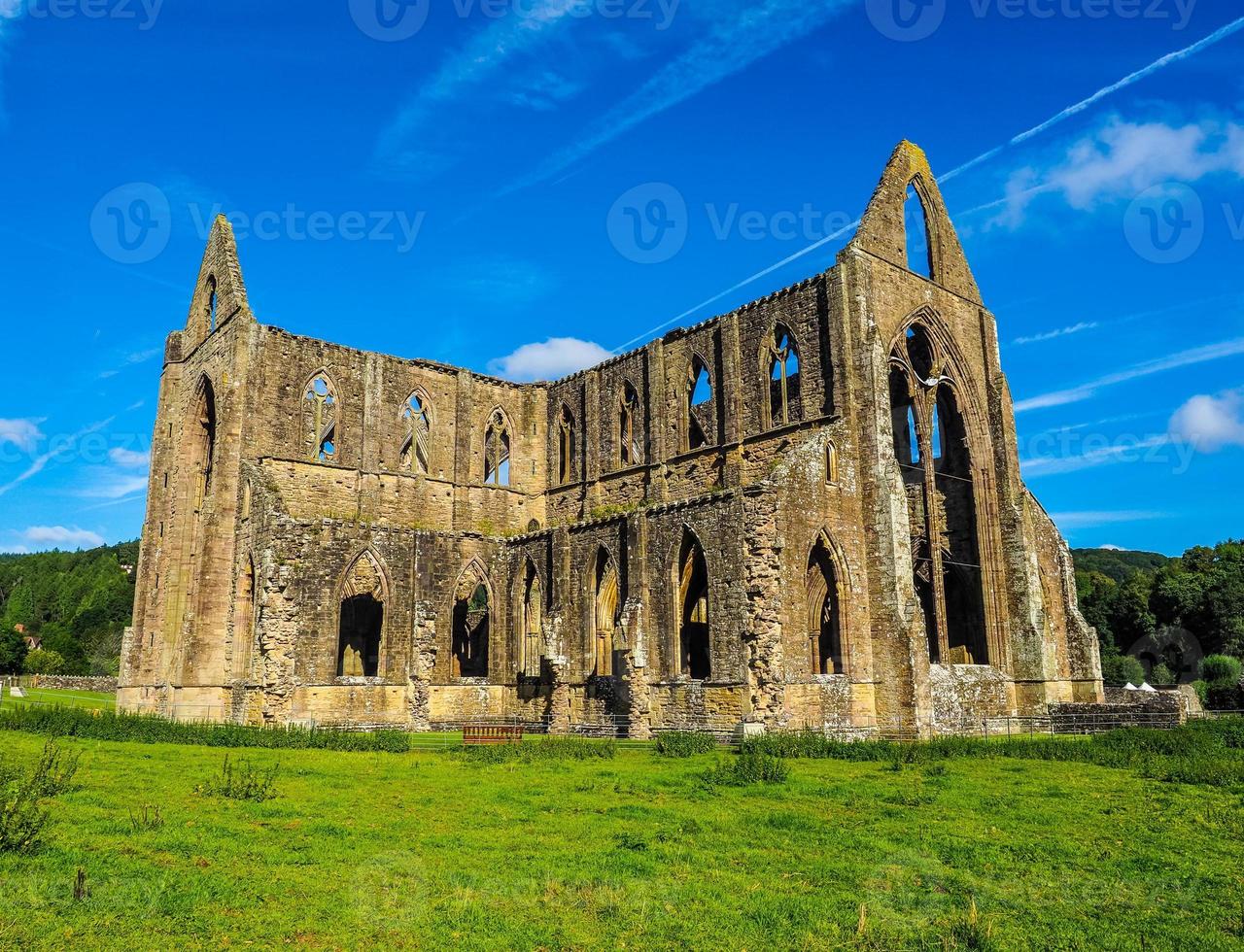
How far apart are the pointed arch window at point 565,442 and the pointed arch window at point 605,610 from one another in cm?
763

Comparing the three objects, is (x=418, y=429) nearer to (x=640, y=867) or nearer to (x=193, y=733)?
(x=193, y=733)

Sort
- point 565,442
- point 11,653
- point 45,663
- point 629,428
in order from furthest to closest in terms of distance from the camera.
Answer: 1. point 45,663
2. point 11,653
3. point 565,442
4. point 629,428

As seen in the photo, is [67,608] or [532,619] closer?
[532,619]

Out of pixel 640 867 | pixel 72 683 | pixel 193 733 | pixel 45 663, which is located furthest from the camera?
pixel 45 663

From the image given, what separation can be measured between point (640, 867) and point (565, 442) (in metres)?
28.5

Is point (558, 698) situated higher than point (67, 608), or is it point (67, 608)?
point (67, 608)

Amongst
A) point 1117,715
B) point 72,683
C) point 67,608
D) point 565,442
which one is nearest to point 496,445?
point 565,442

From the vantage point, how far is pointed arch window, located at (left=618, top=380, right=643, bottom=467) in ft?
111

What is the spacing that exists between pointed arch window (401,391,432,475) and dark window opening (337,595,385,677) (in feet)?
16.5

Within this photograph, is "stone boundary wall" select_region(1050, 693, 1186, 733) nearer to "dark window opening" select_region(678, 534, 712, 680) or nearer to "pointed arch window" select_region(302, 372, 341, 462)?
"dark window opening" select_region(678, 534, 712, 680)

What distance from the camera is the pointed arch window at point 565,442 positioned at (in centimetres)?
3669

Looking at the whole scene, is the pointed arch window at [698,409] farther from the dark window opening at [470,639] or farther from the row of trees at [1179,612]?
the row of trees at [1179,612]

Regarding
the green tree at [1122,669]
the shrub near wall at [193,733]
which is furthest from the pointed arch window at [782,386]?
the green tree at [1122,669]

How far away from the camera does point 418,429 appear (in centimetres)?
3538
